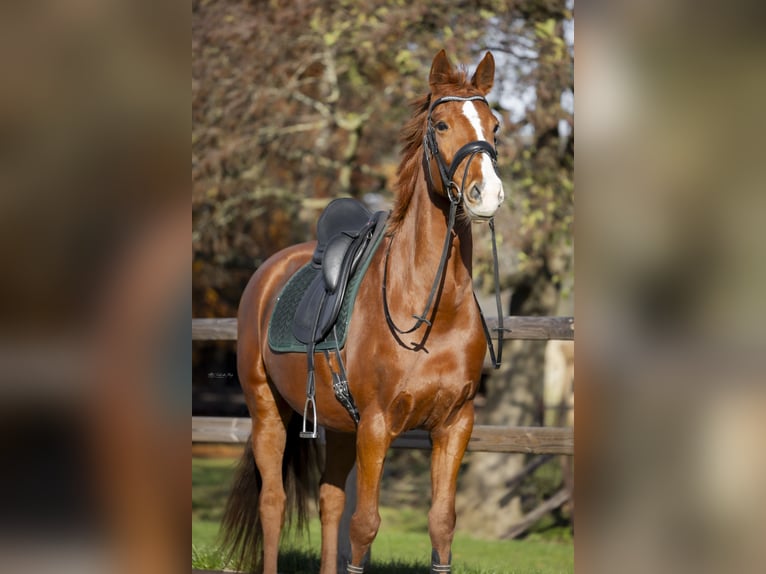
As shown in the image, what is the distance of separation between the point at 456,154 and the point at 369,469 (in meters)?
1.35

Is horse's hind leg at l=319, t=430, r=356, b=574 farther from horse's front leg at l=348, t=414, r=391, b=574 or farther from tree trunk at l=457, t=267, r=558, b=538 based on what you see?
tree trunk at l=457, t=267, r=558, b=538

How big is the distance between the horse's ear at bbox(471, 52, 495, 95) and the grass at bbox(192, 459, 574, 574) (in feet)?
8.84

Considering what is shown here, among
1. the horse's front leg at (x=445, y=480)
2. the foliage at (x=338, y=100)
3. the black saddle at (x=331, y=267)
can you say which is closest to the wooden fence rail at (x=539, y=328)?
the black saddle at (x=331, y=267)

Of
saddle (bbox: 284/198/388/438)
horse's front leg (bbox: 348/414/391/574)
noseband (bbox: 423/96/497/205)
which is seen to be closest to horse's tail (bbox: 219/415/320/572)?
saddle (bbox: 284/198/388/438)

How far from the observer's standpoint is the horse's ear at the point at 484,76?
3426mm

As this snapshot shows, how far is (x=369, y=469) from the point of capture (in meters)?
3.49

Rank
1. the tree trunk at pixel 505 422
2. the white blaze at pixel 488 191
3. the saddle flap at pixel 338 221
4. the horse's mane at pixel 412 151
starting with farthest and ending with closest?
the tree trunk at pixel 505 422, the saddle flap at pixel 338 221, the horse's mane at pixel 412 151, the white blaze at pixel 488 191

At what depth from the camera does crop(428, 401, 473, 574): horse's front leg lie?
343cm

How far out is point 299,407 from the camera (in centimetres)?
415

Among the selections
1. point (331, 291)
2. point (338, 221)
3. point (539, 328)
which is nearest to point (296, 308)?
point (331, 291)

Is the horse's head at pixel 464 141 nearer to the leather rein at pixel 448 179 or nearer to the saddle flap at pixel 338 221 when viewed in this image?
the leather rein at pixel 448 179
